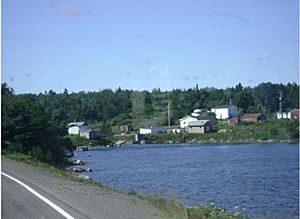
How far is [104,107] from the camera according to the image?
Answer: 12531 cm

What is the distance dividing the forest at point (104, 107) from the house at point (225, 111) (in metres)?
3.75

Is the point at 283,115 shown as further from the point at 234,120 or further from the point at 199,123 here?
the point at 199,123

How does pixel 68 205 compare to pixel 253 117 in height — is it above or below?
below

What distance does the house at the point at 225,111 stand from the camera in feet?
458

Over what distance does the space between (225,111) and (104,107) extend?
34.3 metres

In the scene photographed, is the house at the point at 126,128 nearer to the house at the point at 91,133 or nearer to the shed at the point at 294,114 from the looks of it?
the house at the point at 91,133

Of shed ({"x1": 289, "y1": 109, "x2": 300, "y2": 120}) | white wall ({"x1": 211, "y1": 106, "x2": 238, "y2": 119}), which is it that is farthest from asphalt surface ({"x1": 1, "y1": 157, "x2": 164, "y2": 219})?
white wall ({"x1": 211, "y1": 106, "x2": 238, "y2": 119})

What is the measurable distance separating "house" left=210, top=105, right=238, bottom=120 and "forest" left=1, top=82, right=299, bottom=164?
3755 mm

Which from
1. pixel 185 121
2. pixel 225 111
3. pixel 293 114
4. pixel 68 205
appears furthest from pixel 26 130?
pixel 225 111

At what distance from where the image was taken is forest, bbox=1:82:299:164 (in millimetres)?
48500

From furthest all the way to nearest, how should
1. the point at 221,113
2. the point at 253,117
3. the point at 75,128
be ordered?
the point at 221,113 < the point at 253,117 < the point at 75,128

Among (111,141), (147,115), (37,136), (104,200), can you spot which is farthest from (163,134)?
(104,200)

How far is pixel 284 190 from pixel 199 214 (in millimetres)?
18204

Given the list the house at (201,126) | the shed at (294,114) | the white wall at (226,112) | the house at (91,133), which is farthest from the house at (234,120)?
the house at (91,133)
